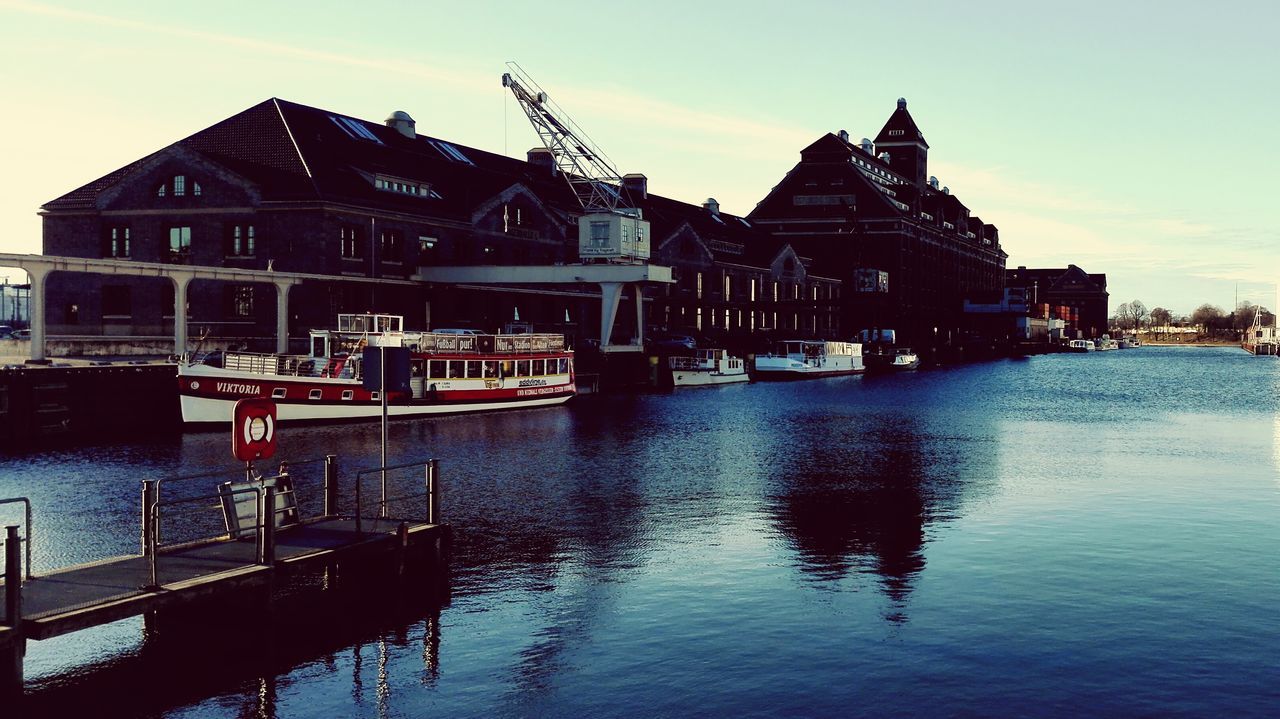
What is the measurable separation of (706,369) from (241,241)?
40017 millimetres

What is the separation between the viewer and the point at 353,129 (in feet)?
272

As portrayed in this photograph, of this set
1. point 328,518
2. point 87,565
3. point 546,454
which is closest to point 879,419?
point 546,454

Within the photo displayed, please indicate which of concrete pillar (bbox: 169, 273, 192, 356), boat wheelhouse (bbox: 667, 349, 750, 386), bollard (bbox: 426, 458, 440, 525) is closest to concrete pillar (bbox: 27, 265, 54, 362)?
concrete pillar (bbox: 169, 273, 192, 356)

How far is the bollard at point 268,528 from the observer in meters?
18.2

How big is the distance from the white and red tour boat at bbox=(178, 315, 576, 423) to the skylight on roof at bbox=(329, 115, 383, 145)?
25000mm

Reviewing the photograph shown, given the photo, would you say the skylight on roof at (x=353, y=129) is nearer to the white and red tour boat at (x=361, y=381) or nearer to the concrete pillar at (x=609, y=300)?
the concrete pillar at (x=609, y=300)

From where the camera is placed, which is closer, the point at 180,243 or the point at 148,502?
the point at 148,502

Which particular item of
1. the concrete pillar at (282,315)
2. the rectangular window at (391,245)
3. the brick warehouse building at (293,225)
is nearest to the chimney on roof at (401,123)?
the brick warehouse building at (293,225)

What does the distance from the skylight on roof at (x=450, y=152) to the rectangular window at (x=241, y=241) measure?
79.0ft

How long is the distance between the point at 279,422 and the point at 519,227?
4128 centimetres

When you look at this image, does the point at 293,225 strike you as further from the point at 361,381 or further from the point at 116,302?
the point at 361,381

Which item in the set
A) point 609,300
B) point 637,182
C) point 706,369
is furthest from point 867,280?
point 609,300

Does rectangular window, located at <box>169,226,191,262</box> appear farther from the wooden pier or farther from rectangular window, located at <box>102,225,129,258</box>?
the wooden pier

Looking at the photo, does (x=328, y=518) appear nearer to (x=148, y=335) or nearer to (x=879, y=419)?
(x=879, y=419)
